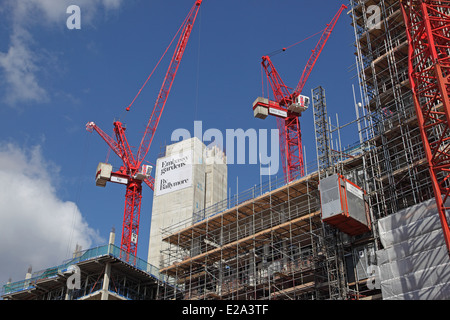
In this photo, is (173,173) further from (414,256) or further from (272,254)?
(414,256)

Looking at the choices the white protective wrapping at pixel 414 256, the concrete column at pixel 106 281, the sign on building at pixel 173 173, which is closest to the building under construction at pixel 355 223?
the white protective wrapping at pixel 414 256

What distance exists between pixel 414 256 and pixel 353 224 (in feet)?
18.1

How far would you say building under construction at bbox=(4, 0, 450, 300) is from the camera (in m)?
39.9

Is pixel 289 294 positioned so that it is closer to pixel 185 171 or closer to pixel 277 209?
pixel 277 209

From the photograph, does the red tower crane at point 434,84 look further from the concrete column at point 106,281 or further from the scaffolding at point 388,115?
the concrete column at point 106,281

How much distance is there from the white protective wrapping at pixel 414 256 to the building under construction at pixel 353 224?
71mm

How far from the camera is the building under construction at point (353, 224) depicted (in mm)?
39938

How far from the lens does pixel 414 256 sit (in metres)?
39.0

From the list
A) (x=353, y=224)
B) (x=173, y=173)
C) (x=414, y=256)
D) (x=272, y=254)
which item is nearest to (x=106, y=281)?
(x=272, y=254)

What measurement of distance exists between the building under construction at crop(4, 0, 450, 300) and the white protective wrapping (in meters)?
0.07

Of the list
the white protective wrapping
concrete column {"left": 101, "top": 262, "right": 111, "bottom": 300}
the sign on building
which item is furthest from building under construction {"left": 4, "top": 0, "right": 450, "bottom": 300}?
the sign on building

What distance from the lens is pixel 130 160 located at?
9306 centimetres

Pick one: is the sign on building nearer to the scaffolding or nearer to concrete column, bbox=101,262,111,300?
concrete column, bbox=101,262,111,300
